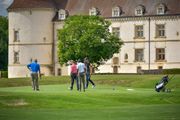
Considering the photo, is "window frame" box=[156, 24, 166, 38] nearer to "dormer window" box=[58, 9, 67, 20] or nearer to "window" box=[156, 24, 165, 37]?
"window" box=[156, 24, 165, 37]

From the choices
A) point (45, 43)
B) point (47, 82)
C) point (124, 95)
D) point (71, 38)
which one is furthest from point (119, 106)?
point (45, 43)

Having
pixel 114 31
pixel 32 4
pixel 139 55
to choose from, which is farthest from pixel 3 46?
pixel 139 55

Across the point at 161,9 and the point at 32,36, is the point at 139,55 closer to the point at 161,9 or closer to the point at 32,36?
the point at 161,9

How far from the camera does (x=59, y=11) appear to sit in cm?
12975

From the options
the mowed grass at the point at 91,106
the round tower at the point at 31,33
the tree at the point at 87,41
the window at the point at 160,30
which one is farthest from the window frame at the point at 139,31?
the mowed grass at the point at 91,106

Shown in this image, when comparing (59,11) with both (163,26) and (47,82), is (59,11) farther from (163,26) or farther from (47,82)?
(47,82)

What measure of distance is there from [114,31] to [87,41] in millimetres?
16703

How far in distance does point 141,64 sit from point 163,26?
6371 millimetres

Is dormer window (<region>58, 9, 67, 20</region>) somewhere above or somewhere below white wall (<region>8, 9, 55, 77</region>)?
above

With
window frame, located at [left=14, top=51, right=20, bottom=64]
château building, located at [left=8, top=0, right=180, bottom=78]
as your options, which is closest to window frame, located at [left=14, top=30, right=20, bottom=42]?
château building, located at [left=8, top=0, right=180, bottom=78]

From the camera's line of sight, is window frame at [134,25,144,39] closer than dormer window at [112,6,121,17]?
Yes

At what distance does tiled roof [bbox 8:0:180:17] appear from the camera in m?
122

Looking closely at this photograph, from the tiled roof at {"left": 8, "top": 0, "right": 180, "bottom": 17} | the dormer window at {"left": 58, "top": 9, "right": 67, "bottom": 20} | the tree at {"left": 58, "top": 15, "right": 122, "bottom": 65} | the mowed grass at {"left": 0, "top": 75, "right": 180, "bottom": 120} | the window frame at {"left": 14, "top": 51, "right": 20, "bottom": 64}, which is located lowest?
the mowed grass at {"left": 0, "top": 75, "right": 180, "bottom": 120}

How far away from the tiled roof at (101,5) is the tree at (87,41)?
40.2 feet
